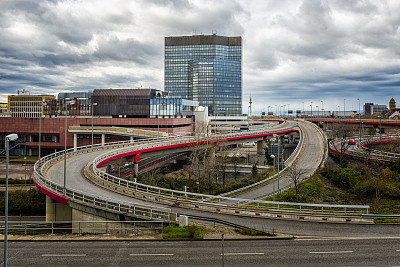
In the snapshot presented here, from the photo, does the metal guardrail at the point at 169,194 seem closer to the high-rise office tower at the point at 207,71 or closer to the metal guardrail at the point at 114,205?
the metal guardrail at the point at 114,205

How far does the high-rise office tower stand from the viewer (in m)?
182

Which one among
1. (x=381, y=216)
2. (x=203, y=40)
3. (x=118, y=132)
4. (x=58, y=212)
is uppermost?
(x=203, y=40)

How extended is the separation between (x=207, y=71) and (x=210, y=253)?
16780cm

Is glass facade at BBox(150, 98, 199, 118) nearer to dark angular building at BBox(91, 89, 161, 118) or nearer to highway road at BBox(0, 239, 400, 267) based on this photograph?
dark angular building at BBox(91, 89, 161, 118)

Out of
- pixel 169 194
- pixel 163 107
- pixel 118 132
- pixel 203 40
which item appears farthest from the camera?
pixel 203 40

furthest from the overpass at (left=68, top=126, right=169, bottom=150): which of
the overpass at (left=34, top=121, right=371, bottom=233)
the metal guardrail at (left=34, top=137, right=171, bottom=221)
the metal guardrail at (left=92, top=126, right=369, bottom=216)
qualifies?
the metal guardrail at (left=34, top=137, right=171, bottom=221)

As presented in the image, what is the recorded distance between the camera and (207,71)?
592 feet

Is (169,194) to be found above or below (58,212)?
above

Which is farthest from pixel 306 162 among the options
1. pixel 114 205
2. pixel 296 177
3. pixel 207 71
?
pixel 207 71

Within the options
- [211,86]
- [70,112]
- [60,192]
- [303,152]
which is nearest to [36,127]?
[70,112]

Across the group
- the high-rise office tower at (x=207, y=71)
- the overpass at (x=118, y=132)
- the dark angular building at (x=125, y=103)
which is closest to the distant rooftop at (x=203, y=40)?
the high-rise office tower at (x=207, y=71)

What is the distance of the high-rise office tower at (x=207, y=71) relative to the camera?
182 metres

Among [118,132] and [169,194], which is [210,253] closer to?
[169,194]

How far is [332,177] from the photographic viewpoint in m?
47.8
